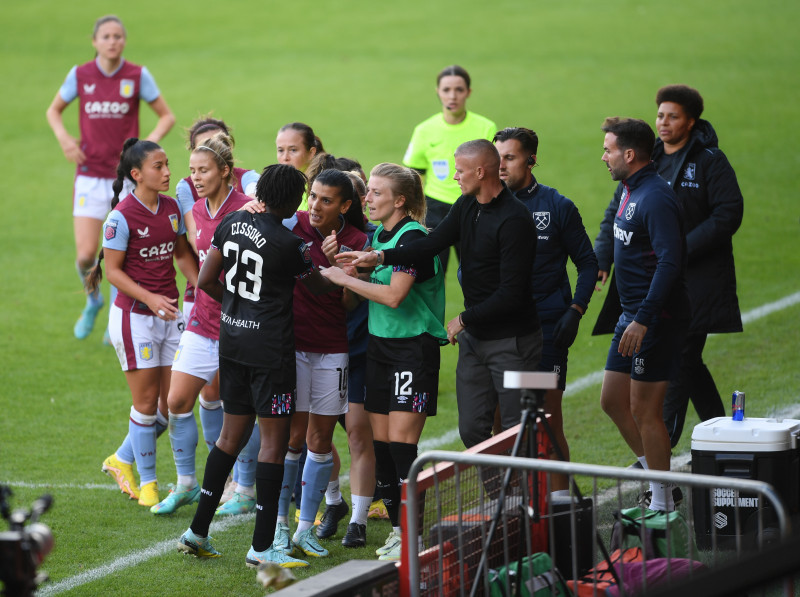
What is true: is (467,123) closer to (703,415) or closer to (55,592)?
(703,415)

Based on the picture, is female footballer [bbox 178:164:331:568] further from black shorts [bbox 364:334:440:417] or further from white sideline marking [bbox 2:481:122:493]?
white sideline marking [bbox 2:481:122:493]

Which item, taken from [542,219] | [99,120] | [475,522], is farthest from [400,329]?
[99,120]

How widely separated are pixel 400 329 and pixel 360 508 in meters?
1.00

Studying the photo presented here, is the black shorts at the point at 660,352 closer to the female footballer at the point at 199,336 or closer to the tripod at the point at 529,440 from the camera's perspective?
the tripod at the point at 529,440

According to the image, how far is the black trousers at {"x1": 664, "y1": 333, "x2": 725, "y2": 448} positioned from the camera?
6656mm

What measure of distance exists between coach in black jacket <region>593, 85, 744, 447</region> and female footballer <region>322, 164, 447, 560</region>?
128 centimetres

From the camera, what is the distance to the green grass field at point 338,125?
6.59 m

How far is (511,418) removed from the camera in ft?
18.0

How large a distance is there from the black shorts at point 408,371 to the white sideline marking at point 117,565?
4.17 feet

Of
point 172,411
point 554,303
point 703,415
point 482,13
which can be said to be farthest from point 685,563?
point 482,13

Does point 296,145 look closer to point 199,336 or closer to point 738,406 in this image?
point 199,336

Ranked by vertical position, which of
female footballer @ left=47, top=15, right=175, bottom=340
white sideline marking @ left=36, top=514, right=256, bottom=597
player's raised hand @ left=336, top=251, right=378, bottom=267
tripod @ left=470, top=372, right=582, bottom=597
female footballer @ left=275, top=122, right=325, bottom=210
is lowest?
white sideline marking @ left=36, top=514, right=256, bottom=597

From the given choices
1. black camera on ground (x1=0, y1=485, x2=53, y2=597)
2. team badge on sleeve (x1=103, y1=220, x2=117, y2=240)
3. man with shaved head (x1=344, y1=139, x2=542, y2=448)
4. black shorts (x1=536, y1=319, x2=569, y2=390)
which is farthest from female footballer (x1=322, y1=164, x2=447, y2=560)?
black camera on ground (x1=0, y1=485, x2=53, y2=597)

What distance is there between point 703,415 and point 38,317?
6688 mm
